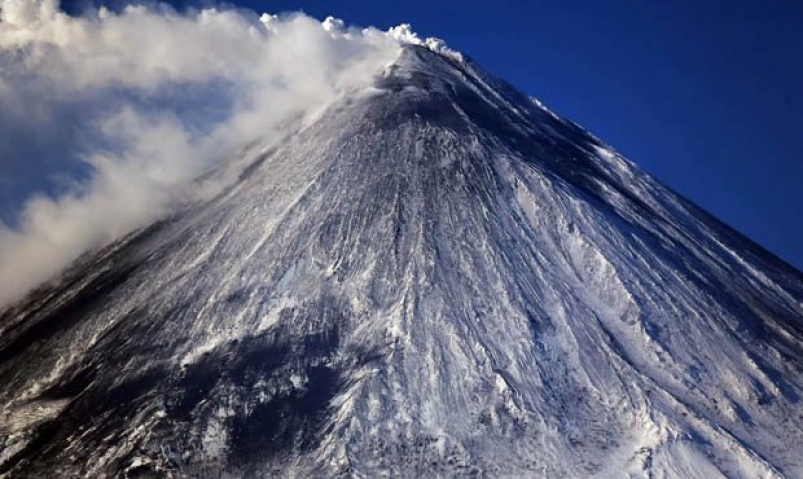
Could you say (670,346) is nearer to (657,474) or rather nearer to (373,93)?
(657,474)

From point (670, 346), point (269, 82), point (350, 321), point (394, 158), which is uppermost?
point (269, 82)

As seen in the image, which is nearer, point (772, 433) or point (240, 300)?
point (772, 433)

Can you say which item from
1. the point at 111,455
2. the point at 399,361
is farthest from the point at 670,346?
the point at 111,455

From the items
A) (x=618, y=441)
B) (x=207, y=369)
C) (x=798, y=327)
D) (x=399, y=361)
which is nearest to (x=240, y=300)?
(x=207, y=369)

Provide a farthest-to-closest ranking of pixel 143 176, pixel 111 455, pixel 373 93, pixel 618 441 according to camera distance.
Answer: pixel 143 176 < pixel 373 93 < pixel 618 441 < pixel 111 455

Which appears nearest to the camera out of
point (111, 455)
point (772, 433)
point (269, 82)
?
point (111, 455)

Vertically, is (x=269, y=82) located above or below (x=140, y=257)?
above
